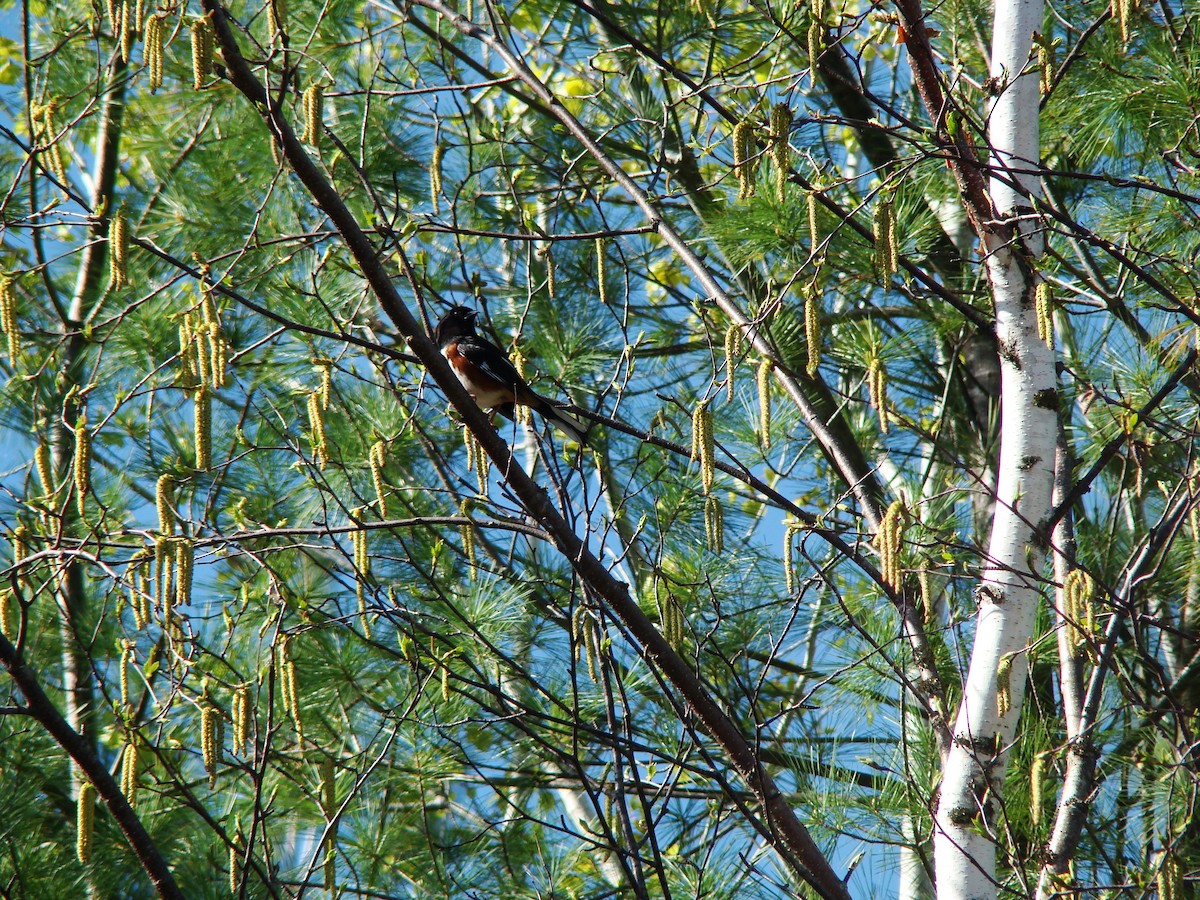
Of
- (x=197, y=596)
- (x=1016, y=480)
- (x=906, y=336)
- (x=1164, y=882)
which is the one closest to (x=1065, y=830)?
(x=1164, y=882)

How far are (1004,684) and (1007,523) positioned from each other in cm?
34

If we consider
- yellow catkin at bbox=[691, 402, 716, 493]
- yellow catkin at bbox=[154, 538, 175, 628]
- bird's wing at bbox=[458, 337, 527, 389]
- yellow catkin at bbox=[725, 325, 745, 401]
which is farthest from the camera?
bird's wing at bbox=[458, 337, 527, 389]

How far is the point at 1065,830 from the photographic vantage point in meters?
2.56

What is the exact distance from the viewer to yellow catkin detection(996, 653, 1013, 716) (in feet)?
7.91

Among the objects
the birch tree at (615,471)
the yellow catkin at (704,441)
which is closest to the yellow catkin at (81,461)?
the birch tree at (615,471)

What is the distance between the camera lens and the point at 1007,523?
2.51m

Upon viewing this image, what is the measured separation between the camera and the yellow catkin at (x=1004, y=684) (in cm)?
241

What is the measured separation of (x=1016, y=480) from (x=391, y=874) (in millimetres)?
2268

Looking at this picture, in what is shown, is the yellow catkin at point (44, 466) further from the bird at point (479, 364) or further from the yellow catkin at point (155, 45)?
the bird at point (479, 364)

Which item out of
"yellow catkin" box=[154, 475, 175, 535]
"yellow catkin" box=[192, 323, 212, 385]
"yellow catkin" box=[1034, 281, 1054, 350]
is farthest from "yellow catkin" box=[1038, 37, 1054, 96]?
"yellow catkin" box=[154, 475, 175, 535]

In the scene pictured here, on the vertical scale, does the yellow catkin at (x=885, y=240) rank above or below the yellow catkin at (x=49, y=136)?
below

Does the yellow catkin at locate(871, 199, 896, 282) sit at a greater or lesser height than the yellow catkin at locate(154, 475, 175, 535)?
greater

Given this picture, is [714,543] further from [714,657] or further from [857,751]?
[857,751]

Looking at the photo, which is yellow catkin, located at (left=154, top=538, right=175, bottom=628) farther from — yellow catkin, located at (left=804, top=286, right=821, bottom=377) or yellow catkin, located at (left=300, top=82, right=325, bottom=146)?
yellow catkin, located at (left=804, top=286, right=821, bottom=377)
